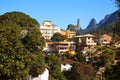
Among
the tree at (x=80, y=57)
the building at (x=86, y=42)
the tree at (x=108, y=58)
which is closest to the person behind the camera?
the tree at (x=108, y=58)

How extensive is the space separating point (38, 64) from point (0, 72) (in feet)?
23.0

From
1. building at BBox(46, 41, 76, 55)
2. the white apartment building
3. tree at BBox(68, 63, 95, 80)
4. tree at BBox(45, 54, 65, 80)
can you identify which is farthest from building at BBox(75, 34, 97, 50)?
tree at BBox(68, 63, 95, 80)

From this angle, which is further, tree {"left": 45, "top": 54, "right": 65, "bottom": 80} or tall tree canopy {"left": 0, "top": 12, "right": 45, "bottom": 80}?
tree {"left": 45, "top": 54, "right": 65, "bottom": 80}

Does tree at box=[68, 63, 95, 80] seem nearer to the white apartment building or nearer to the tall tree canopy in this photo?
the tall tree canopy

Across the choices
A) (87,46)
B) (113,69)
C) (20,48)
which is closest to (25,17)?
(20,48)

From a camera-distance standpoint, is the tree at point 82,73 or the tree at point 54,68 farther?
the tree at point 54,68

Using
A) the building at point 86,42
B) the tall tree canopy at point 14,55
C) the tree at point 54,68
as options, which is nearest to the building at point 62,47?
the building at point 86,42

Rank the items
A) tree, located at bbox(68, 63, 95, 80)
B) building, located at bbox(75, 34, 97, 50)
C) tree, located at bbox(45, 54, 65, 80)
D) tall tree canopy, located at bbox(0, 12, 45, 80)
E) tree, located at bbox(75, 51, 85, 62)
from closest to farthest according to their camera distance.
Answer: tall tree canopy, located at bbox(0, 12, 45, 80) → tree, located at bbox(68, 63, 95, 80) → tree, located at bbox(45, 54, 65, 80) → tree, located at bbox(75, 51, 85, 62) → building, located at bbox(75, 34, 97, 50)

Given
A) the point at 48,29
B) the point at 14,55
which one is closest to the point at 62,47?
the point at 48,29

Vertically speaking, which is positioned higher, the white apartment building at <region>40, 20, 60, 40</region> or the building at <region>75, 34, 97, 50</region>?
the white apartment building at <region>40, 20, 60, 40</region>

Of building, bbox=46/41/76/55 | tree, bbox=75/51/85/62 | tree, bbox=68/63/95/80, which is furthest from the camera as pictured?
building, bbox=46/41/76/55

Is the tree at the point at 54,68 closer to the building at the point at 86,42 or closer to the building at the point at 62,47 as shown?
the building at the point at 62,47

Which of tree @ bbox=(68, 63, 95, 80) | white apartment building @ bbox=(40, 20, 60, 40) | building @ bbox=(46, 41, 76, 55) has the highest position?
white apartment building @ bbox=(40, 20, 60, 40)

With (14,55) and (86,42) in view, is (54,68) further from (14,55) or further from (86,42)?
(86,42)
